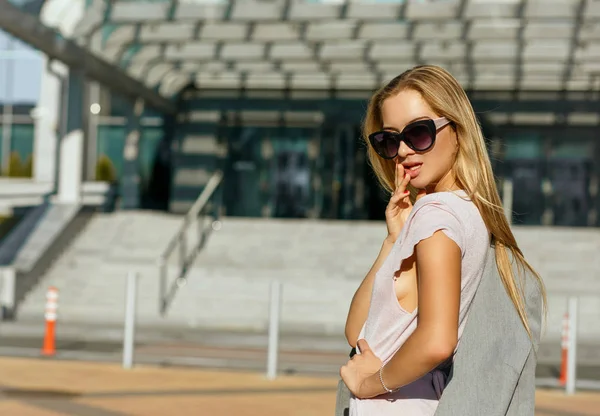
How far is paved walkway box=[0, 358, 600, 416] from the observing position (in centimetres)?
789

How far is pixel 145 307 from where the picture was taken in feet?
60.1

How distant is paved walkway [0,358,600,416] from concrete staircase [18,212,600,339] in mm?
6392

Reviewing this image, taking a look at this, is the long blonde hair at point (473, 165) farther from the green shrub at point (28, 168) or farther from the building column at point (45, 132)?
the green shrub at point (28, 168)

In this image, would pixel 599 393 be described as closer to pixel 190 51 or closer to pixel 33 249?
pixel 33 249

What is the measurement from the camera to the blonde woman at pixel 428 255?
6.27 ft

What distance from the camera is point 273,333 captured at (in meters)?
10.5

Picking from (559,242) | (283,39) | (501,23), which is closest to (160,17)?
(283,39)

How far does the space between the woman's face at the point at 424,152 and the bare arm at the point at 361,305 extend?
229 mm

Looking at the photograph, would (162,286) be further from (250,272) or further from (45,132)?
(45,132)

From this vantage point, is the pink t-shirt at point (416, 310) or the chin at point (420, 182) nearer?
the pink t-shirt at point (416, 310)

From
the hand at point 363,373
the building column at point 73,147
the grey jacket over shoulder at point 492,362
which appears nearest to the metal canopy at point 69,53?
the building column at point 73,147

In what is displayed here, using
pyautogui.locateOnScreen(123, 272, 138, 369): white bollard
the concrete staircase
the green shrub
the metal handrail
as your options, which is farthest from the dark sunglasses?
the green shrub

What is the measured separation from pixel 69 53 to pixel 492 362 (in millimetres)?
20999

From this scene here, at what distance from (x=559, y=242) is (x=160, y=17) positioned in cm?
1054
